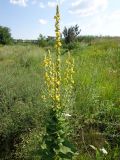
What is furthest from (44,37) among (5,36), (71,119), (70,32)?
(71,119)

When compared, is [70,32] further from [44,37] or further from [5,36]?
[5,36]

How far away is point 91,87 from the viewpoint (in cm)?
676

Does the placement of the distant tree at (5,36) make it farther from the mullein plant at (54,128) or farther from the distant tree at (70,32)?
the mullein plant at (54,128)

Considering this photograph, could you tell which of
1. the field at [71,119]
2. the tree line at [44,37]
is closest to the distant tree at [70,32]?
the tree line at [44,37]

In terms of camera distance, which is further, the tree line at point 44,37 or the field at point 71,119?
the tree line at point 44,37

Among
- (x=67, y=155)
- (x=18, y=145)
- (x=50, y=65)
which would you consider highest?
(x=50, y=65)

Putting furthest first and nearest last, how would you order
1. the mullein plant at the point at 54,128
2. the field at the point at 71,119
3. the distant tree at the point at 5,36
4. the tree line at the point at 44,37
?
the distant tree at the point at 5,36
the tree line at the point at 44,37
the field at the point at 71,119
the mullein plant at the point at 54,128

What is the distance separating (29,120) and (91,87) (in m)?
1.32

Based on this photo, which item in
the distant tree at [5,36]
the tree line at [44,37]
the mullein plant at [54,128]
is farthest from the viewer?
the distant tree at [5,36]

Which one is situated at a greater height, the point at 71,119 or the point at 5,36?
the point at 71,119

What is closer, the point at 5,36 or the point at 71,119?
the point at 71,119

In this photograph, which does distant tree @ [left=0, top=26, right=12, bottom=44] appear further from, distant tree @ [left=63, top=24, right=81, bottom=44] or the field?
the field

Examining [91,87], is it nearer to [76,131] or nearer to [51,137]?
[76,131]

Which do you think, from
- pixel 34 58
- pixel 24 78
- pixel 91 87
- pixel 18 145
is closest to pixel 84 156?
pixel 18 145
